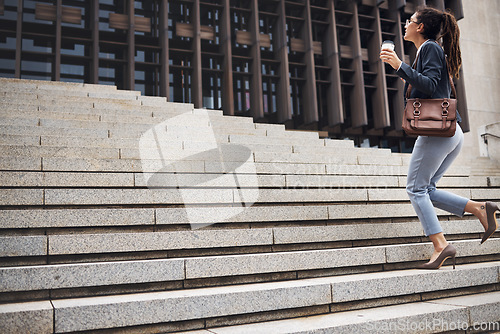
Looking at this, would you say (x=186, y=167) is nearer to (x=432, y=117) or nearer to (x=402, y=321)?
(x=432, y=117)

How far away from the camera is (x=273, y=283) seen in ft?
8.89

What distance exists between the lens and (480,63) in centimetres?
1709

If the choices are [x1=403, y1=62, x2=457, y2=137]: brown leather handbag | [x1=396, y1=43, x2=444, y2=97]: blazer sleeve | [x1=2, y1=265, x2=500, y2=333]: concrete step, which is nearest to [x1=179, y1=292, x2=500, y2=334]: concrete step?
[x1=2, y1=265, x2=500, y2=333]: concrete step

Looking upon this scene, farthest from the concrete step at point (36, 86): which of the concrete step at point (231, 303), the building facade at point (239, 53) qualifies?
the concrete step at point (231, 303)

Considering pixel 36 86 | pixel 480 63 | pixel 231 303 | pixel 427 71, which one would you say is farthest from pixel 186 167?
pixel 480 63

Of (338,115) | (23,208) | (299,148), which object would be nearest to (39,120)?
(23,208)

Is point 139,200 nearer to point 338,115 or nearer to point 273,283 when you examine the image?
point 273,283

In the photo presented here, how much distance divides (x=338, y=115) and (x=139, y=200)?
429 inches

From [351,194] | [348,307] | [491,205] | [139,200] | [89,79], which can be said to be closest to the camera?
[348,307]

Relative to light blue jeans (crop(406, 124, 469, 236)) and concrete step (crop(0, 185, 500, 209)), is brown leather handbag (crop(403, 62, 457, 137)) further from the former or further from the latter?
concrete step (crop(0, 185, 500, 209))

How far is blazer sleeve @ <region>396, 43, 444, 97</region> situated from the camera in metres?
2.78

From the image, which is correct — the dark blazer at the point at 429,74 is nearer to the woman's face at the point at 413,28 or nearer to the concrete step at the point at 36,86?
the woman's face at the point at 413,28

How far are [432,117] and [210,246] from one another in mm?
1768

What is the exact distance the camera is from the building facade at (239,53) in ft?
37.6
